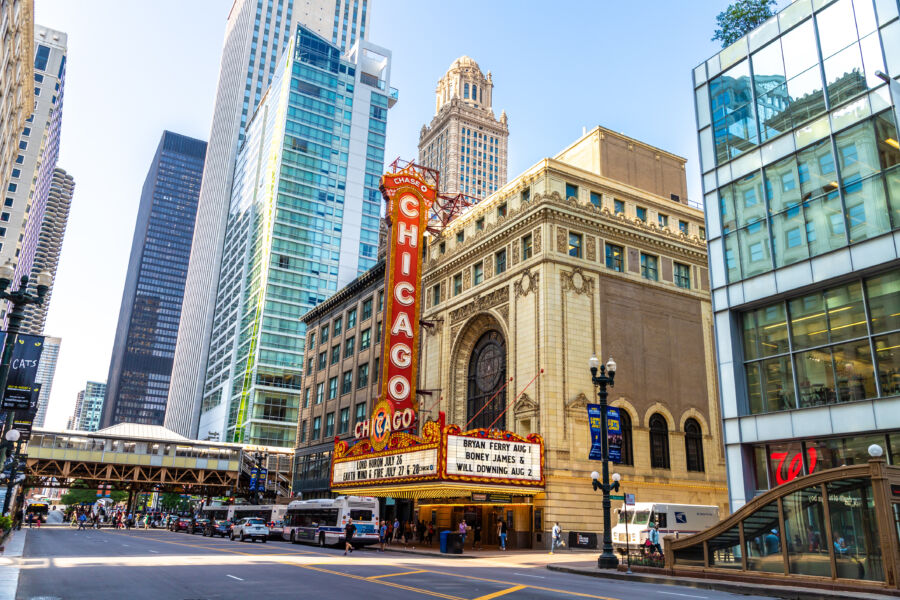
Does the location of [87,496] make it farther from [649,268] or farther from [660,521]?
[660,521]

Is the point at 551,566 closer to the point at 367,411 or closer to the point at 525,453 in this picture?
the point at 525,453

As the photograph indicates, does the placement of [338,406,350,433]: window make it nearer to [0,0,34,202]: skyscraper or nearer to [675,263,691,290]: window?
[675,263,691,290]: window

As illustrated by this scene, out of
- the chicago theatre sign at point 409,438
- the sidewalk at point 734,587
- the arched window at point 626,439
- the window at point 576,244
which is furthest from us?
the window at point 576,244

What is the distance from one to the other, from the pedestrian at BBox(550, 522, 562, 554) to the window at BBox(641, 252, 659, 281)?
61.8ft

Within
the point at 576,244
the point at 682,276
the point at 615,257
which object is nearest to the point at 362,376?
the point at 576,244

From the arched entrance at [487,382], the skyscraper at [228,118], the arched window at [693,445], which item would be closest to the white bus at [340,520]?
the arched entrance at [487,382]

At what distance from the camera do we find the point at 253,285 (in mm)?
118000

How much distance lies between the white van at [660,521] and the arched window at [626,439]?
24.4ft

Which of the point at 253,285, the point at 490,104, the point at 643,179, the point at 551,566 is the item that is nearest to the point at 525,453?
the point at 551,566

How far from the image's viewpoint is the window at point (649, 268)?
156 feet

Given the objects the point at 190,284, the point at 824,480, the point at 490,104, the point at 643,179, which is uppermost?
the point at 490,104

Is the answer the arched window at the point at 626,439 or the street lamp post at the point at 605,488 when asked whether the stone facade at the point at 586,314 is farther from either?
the street lamp post at the point at 605,488

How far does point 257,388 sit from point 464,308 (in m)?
64.2

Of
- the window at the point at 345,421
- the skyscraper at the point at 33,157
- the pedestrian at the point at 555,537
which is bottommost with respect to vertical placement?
the pedestrian at the point at 555,537
